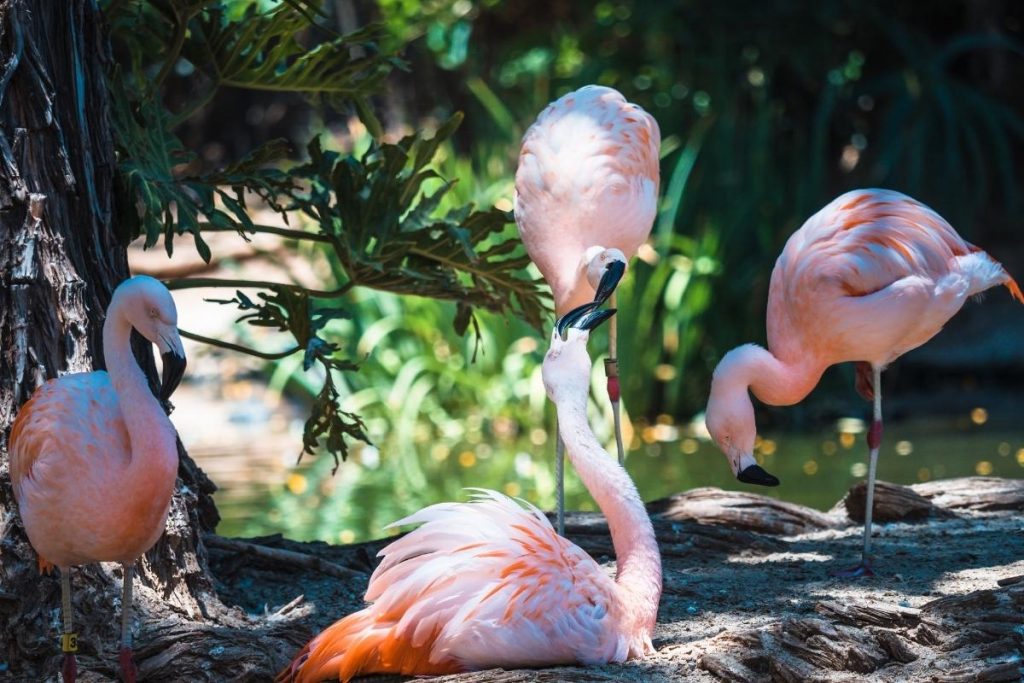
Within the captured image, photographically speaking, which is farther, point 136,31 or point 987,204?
point 987,204

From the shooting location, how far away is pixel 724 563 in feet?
14.8

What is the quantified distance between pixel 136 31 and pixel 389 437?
15.7 ft

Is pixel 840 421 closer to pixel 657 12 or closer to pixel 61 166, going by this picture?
pixel 657 12

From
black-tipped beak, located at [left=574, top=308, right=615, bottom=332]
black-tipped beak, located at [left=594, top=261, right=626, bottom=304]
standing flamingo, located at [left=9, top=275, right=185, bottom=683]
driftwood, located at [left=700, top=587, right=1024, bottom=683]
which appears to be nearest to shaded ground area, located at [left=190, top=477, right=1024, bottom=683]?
driftwood, located at [left=700, top=587, right=1024, bottom=683]

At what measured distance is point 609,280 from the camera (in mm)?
3830

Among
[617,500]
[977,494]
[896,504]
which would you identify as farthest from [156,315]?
[977,494]

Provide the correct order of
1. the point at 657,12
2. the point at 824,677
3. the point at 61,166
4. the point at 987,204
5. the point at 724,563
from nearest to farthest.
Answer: the point at 824,677
the point at 61,166
the point at 724,563
the point at 657,12
the point at 987,204

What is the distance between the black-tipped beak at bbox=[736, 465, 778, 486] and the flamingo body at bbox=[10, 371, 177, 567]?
1.79 metres

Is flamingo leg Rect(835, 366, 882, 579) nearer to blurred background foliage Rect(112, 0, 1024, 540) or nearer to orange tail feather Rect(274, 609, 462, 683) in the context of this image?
orange tail feather Rect(274, 609, 462, 683)

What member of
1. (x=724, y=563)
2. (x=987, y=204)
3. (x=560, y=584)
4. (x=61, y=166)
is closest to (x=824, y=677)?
(x=560, y=584)

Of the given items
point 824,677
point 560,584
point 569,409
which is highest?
point 569,409

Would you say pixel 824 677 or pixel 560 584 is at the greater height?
pixel 560 584

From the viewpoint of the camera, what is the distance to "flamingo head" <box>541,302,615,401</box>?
131 inches

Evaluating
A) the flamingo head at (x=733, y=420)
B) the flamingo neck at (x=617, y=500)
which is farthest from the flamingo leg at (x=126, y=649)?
the flamingo head at (x=733, y=420)
